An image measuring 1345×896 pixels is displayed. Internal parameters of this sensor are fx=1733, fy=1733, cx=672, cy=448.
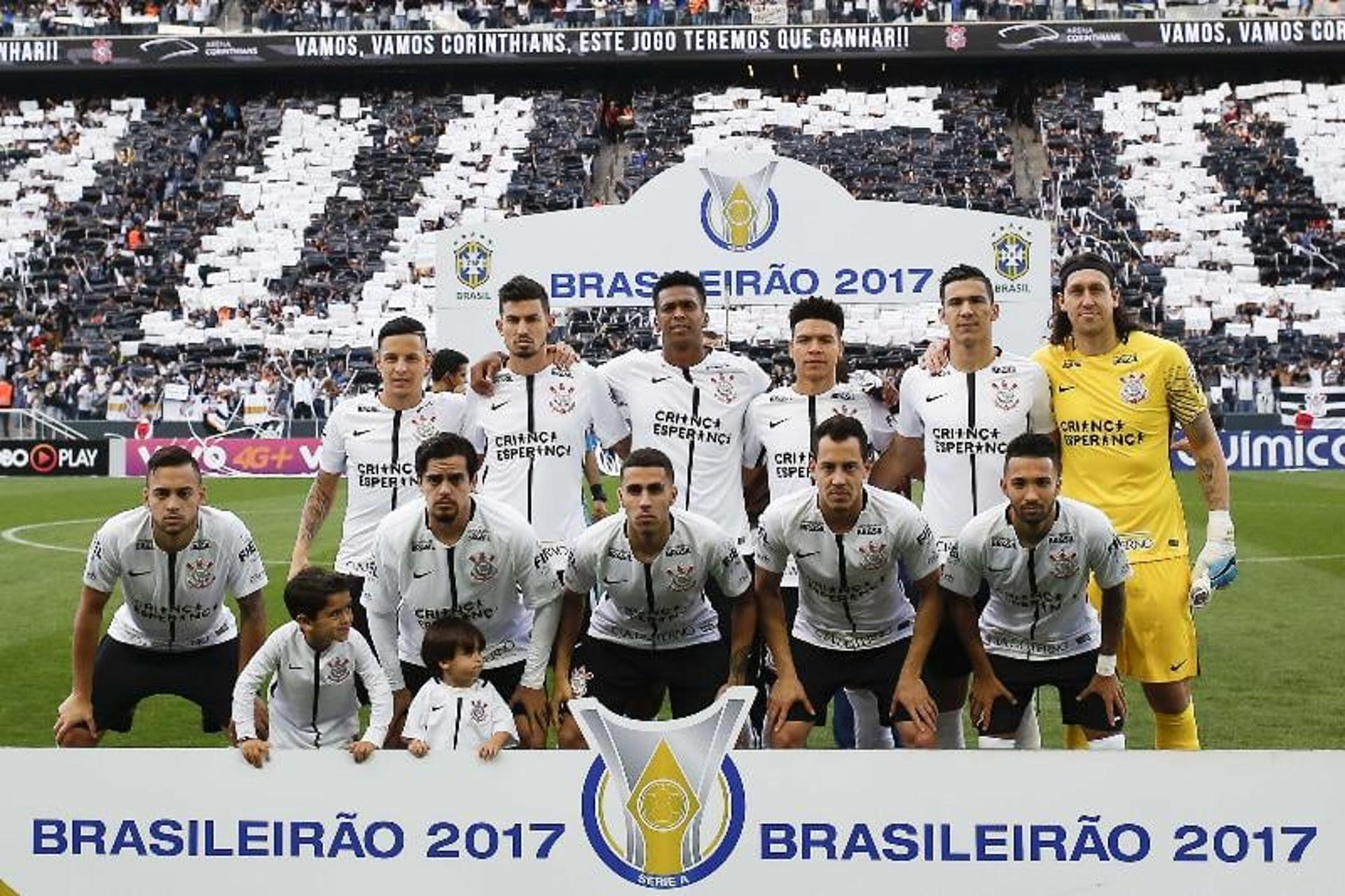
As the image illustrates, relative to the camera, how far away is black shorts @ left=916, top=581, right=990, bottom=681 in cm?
653

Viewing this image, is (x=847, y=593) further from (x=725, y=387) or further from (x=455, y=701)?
(x=455, y=701)

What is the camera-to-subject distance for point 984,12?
41344 mm

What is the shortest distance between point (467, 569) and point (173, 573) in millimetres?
1265

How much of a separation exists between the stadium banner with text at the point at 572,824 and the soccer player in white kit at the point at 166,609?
5.45 feet

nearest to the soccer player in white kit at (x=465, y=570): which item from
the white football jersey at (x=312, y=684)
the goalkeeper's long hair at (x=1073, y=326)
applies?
the white football jersey at (x=312, y=684)

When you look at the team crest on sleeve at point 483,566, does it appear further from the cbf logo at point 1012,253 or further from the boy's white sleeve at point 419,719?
the cbf logo at point 1012,253

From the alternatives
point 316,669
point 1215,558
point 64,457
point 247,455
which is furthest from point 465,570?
point 64,457

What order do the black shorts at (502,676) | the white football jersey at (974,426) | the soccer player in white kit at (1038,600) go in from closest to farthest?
the soccer player in white kit at (1038,600) → the white football jersey at (974,426) → the black shorts at (502,676)

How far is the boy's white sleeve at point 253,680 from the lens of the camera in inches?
231

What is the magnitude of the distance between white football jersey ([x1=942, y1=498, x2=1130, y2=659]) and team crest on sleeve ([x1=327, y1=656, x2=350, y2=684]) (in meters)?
2.23

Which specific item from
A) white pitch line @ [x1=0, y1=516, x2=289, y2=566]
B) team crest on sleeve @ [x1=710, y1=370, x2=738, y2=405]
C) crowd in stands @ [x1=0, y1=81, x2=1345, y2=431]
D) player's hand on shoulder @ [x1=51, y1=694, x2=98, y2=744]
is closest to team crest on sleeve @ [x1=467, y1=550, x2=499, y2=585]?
team crest on sleeve @ [x1=710, y1=370, x2=738, y2=405]

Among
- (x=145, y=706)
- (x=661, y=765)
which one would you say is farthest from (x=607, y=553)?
(x=145, y=706)

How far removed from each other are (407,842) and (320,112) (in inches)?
1561

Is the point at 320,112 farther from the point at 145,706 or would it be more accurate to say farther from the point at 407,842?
the point at 407,842
